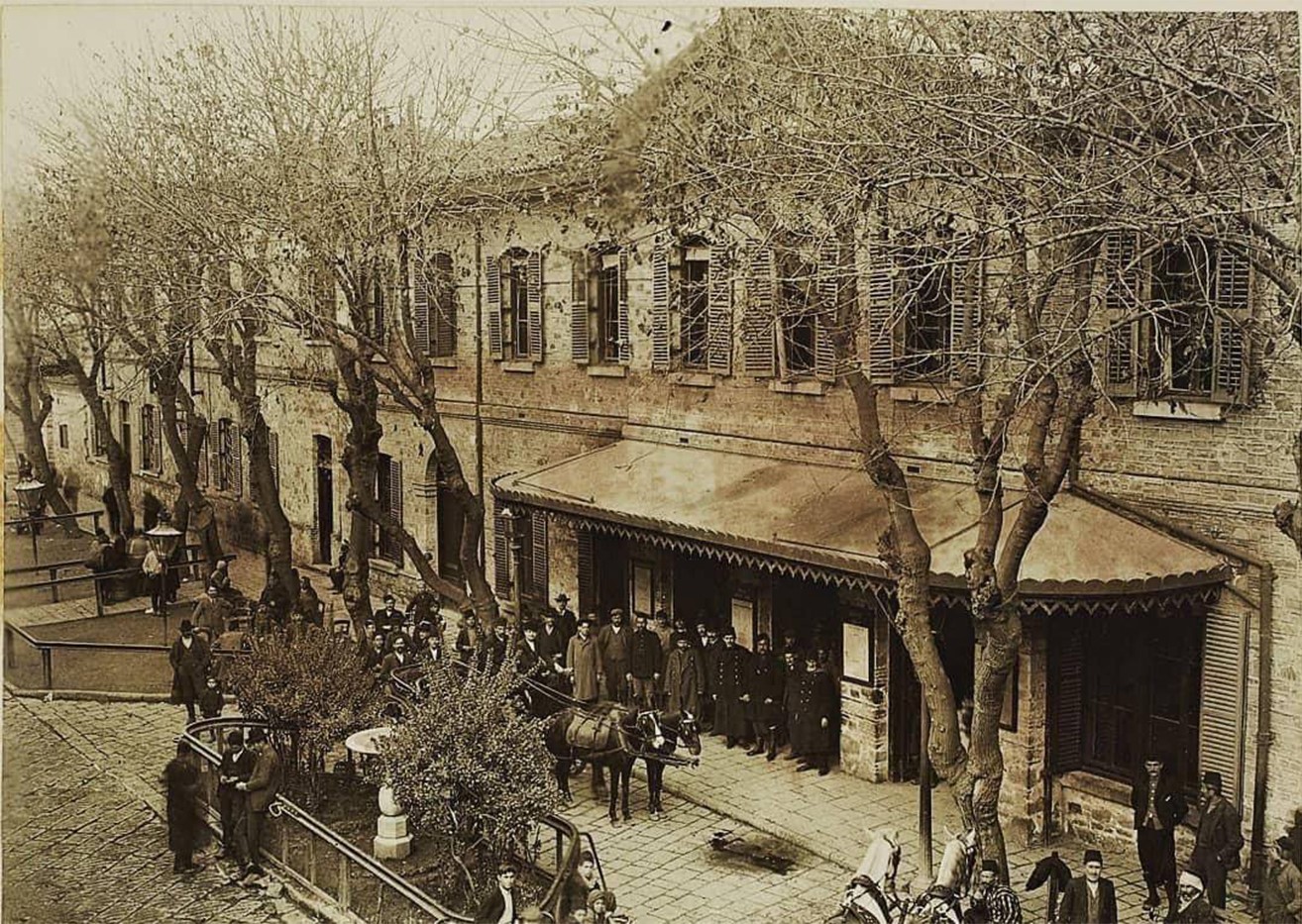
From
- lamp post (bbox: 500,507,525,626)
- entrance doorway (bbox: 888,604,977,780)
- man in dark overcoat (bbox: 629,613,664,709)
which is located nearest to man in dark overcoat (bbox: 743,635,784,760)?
man in dark overcoat (bbox: 629,613,664,709)

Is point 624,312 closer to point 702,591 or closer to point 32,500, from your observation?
point 702,591

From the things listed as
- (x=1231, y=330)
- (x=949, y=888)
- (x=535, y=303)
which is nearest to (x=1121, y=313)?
(x=1231, y=330)

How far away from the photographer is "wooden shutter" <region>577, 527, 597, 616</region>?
34.0ft

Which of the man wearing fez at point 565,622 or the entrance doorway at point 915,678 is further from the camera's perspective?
the man wearing fez at point 565,622

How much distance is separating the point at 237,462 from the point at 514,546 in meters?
2.06

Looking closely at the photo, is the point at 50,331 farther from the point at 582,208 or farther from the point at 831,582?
the point at 831,582

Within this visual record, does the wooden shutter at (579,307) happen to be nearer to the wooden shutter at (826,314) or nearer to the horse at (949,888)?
the wooden shutter at (826,314)

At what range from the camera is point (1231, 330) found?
8547 mm

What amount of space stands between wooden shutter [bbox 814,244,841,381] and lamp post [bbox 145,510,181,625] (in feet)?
15.2

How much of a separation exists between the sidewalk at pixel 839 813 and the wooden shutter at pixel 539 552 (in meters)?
1.56

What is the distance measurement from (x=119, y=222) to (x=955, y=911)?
275 inches

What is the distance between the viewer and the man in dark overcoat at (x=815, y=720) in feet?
33.7

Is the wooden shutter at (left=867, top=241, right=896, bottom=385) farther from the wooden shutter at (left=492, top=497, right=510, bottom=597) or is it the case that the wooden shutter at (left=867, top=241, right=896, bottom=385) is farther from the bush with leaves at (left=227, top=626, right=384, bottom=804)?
the bush with leaves at (left=227, top=626, right=384, bottom=804)

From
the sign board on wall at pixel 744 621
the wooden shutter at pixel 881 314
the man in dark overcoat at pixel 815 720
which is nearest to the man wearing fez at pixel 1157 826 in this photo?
the man in dark overcoat at pixel 815 720
